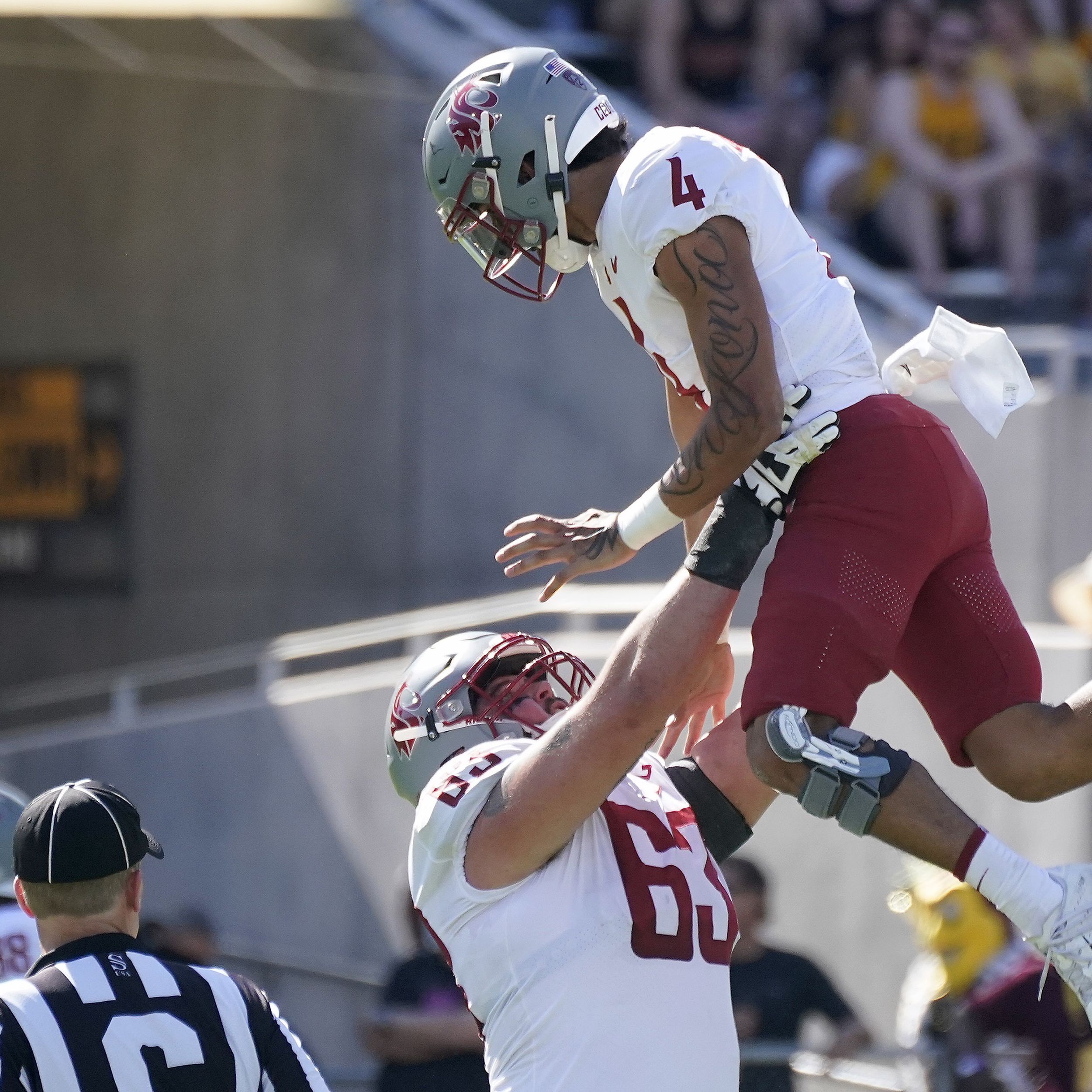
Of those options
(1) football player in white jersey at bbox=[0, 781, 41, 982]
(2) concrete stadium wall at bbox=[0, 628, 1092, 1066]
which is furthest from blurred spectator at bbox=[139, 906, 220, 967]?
(1) football player in white jersey at bbox=[0, 781, 41, 982]

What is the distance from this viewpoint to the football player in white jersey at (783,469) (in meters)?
3.11

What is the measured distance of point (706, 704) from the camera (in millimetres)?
3691

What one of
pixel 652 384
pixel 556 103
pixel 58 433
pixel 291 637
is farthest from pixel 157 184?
pixel 556 103

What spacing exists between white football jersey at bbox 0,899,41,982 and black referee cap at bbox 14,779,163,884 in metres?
0.64

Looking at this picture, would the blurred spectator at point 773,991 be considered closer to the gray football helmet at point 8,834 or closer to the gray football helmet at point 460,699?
the gray football helmet at point 8,834

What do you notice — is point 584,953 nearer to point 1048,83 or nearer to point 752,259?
point 752,259

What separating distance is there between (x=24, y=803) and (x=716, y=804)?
5.16ft

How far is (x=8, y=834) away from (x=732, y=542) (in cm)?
186

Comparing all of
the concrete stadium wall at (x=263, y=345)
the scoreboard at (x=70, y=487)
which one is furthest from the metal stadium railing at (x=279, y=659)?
the scoreboard at (x=70, y=487)

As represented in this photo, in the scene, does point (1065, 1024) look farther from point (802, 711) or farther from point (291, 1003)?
point (291, 1003)

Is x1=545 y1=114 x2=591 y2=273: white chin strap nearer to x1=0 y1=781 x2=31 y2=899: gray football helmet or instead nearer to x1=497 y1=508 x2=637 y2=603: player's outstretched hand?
x1=497 y1=508 x2=637 y2=603: player's outstretched hand

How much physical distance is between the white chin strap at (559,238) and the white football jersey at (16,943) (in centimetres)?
173

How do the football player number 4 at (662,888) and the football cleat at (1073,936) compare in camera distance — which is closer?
the football player number 4 at (662,888)

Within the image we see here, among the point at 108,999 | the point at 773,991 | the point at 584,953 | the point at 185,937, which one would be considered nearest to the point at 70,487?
the point at 185,937
